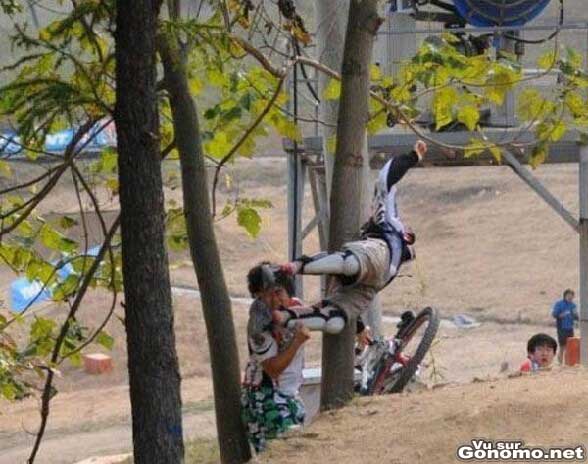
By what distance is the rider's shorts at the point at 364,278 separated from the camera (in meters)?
7.80

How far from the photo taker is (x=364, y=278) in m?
7.88

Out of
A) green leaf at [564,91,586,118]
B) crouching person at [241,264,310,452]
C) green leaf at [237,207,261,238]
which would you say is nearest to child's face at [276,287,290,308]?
crouching person at [241,264,310,452]

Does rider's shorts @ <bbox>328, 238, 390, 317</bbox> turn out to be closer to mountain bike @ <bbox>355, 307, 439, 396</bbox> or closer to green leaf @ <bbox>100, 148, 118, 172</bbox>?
mountain bike @ <bbox>355, 307, 439, 396</bbox>

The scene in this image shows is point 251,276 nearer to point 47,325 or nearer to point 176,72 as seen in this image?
point 176,72

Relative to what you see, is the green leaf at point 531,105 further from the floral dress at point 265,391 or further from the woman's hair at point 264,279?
the floral dress at point 265,391

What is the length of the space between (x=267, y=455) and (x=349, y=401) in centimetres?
101

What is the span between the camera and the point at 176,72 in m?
8.26

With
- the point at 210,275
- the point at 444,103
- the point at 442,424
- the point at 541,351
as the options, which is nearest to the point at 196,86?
the point at 444,103

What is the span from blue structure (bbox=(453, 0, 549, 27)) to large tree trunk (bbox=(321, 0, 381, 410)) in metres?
4.98

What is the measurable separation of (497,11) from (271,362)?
5.92m

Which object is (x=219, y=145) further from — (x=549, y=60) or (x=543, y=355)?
(x=543, y=355)

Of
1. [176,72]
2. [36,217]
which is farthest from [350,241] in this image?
[36,217]

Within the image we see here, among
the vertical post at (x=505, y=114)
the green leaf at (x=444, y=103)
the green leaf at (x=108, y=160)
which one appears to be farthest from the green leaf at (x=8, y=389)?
the vertical post at (x=505, y=114)

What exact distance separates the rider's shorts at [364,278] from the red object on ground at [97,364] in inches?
817
